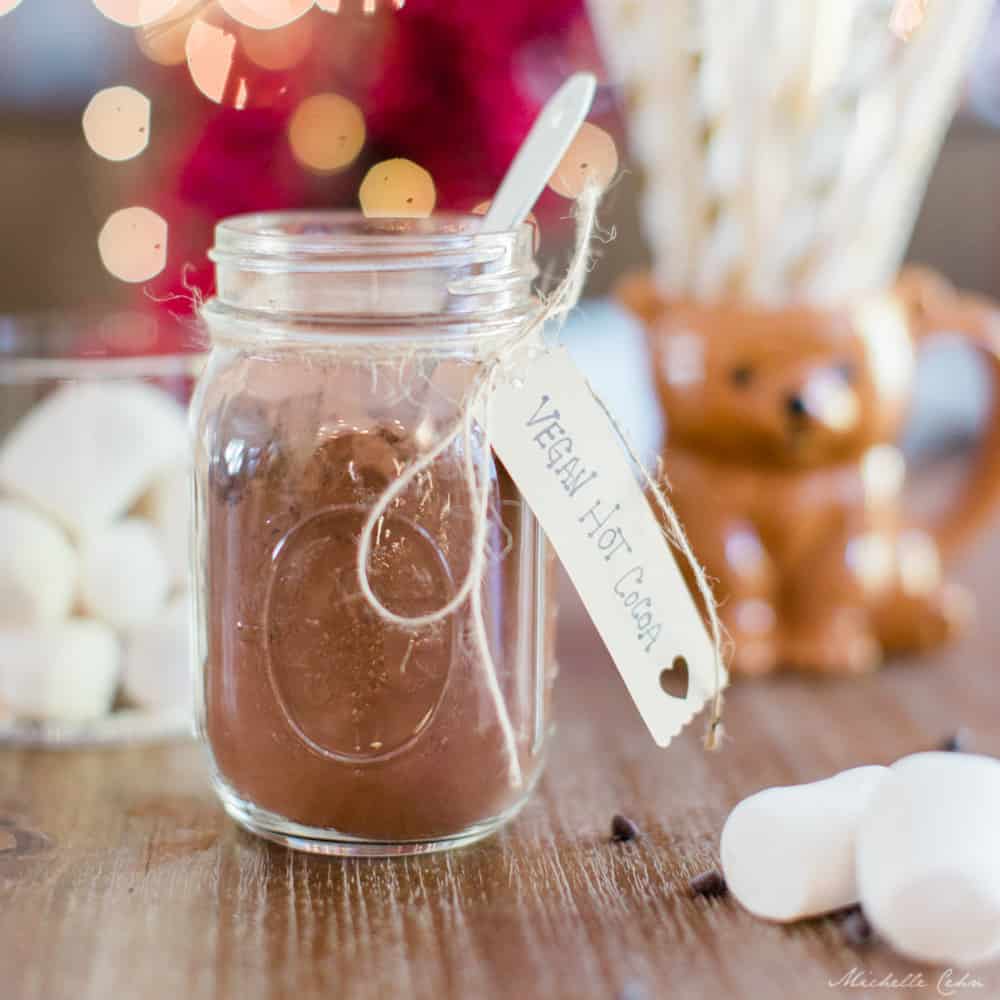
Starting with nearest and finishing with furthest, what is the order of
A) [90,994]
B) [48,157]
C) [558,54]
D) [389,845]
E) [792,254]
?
[90,994], [389,845], [792,254], [558,54], [48,157]

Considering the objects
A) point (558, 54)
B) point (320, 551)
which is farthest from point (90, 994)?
point (558, 54)

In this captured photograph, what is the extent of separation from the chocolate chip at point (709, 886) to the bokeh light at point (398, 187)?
43 centimetres

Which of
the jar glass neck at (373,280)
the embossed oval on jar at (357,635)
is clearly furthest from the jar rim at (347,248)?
the embossed oval on jar at (357,635)

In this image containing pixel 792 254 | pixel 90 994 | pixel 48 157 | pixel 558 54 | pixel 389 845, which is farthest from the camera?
pixel 48 157

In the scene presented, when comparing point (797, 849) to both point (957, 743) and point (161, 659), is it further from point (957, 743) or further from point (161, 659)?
point (161, 659)

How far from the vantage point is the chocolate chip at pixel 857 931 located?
514 millimetres

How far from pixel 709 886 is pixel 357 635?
0.17m

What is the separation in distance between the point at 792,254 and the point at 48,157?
4.65 ft

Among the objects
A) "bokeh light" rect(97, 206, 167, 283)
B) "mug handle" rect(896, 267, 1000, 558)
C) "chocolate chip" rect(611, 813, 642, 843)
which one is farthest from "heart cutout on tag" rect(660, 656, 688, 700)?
"bokeh light" rect(97, 206, 167, 283)

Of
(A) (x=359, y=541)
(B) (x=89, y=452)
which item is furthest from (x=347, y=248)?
(B) (x=89, y=452)

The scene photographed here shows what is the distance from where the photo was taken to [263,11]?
90 centimetres

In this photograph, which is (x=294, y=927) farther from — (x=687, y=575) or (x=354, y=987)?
(x=687, y=575)

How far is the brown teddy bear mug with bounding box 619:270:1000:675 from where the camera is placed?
0.82 metres

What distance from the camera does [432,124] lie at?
0.92 m
